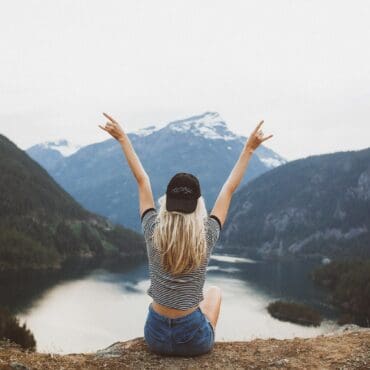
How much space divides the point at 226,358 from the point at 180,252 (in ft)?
11.8

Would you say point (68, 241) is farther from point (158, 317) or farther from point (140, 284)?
point (158, 317)

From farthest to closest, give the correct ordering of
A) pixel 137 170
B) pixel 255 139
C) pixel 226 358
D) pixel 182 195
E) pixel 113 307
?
pixel 113 307 < pixel 226 358 < pixel 255 139 < pixel 137 170 < pixel 182 195

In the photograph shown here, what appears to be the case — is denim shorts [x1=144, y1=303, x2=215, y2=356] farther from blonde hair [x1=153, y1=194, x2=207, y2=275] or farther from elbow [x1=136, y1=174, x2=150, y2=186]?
elbow [x1=136, y1=174, x2=150, y2=186]

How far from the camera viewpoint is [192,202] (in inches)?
259

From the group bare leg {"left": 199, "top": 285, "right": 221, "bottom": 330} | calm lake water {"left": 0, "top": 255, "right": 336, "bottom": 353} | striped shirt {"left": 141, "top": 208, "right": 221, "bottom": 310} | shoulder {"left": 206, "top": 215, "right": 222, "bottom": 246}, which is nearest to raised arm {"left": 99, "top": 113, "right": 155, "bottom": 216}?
striped shirt {"left": 141, "top": 208, "right": 221, "bottom": 310}

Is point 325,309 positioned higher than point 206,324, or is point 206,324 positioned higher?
point 206,324

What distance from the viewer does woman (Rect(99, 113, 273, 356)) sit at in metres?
6.57

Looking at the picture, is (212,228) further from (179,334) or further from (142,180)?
(179,334)

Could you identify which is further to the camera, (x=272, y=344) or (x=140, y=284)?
(x=140, y=284)

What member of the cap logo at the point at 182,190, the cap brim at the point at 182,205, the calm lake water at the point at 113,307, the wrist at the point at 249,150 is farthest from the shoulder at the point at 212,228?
the calm lake water at the point at 113,307

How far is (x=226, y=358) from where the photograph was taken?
911 cm

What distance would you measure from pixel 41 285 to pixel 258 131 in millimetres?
92568

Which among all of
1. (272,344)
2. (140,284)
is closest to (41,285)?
(140,284)

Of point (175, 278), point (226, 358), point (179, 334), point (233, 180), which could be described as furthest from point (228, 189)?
point (226, 358)
